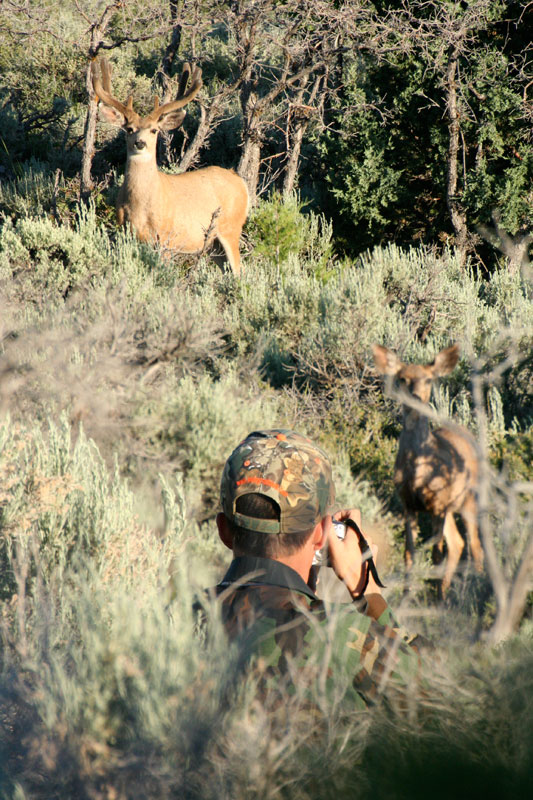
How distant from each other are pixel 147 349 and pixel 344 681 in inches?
163

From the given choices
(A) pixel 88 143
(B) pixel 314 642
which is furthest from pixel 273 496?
(A) pixel 88 143

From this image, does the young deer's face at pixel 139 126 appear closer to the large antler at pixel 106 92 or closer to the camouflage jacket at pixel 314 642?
the large antler at pixel 106 92

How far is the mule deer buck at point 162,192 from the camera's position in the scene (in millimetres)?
8688

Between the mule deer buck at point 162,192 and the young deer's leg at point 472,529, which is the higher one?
the mule deer buck at point 162,192

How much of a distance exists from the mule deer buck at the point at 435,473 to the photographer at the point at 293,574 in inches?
63.0

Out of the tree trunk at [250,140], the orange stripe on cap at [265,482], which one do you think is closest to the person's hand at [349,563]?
the orange stripe on cap at [265,482]

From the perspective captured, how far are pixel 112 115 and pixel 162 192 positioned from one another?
1.07 m

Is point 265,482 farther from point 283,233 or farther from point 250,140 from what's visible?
point 250,140

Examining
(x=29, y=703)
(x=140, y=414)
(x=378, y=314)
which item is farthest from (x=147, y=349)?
(x=29, y=703)

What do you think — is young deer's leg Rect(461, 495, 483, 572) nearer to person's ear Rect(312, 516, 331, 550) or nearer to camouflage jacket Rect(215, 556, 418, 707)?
person's ear Rect(312, 516, 331, 550)

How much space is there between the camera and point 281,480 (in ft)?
7.70

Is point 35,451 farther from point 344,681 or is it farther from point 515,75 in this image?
point 515,75

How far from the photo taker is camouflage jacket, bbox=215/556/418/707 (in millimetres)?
1565

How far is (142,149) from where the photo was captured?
8.81 metres
